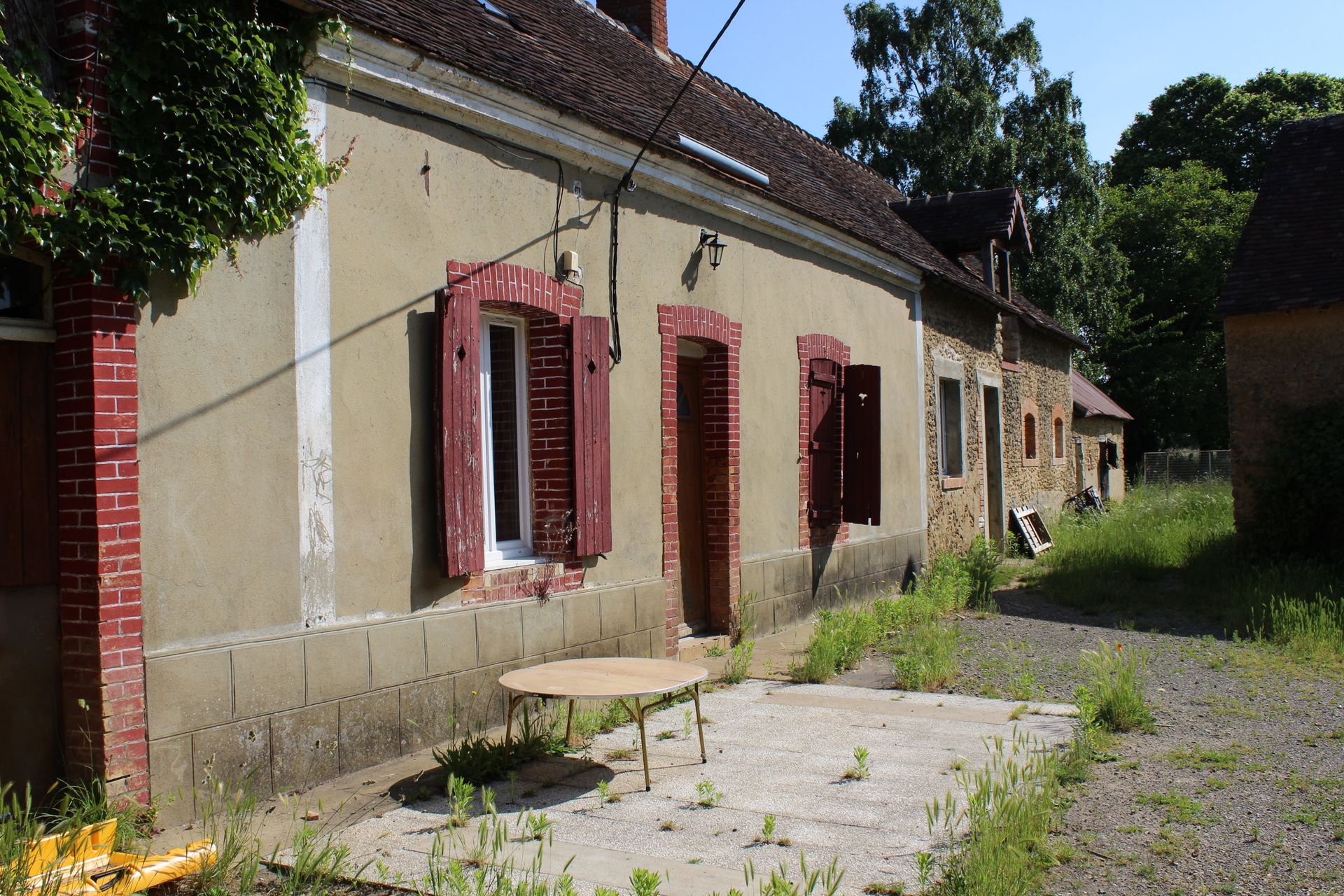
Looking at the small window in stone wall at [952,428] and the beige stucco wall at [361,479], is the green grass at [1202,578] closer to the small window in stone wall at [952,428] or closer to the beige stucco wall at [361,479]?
the small window in stone wall at [952,428]

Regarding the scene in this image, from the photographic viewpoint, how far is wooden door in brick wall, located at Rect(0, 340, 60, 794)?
4273 mm

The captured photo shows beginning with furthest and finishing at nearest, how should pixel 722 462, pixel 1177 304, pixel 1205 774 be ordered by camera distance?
1. pixel 1177 304
2. pixel 722 462
3. pixel 1205 774

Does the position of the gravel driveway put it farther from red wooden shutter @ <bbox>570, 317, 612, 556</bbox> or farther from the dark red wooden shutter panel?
red wooden shutter @ <bbox>570, 317, 612, 556</bbox>

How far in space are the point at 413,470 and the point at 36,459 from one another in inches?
74.1

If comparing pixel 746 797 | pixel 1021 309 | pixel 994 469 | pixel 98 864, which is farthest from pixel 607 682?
pixel 1021 309

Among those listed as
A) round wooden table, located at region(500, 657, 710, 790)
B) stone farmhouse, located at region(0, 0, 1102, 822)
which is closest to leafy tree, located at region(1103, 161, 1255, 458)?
stone farmhouse, located at region(0, 0, 1102, 822)

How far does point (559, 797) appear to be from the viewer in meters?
5.02

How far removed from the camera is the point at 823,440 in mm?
10930

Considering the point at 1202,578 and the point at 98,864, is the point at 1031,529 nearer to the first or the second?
the point at 1202,578

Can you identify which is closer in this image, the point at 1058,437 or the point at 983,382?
the point at 983,382

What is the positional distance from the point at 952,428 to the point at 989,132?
50.3 feet

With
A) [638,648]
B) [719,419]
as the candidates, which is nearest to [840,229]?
[719,419]

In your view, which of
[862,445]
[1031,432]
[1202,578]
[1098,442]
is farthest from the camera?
[1098,442]

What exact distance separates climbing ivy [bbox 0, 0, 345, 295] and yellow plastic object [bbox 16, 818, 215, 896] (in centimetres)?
214
